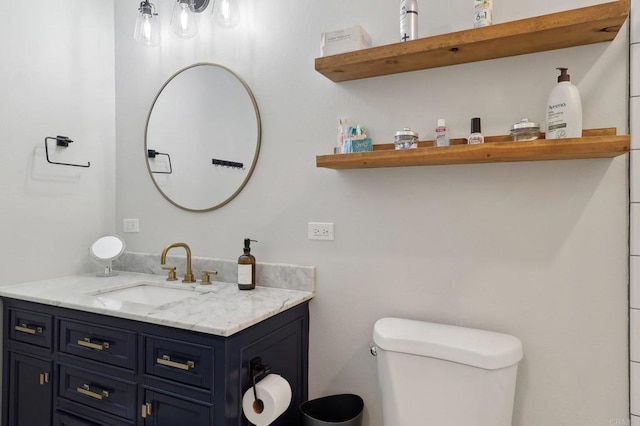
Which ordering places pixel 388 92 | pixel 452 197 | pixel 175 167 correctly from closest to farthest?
pixel 452 197 → pixel 388 92 → pixel 175 167

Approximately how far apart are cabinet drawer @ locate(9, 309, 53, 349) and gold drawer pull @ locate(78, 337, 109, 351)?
0.23m

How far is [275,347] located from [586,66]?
1.62m

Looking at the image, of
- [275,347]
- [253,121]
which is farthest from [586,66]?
[275,347]

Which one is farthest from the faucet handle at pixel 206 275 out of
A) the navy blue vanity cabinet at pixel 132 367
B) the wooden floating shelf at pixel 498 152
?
the wooden floating shelf at pixel 498 152

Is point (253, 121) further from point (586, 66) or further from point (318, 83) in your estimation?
point (586, 66)

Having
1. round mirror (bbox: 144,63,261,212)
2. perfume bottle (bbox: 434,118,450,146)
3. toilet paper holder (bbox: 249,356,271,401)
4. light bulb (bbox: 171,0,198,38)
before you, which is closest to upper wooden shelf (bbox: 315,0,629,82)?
perfume bottle (bbox: 434,118,450,146)

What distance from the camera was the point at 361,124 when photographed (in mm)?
1713

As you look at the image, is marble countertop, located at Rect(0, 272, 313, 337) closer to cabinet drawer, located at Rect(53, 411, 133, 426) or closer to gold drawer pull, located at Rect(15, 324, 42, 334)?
gold drawer pull, located at Rect(15, 324, 42, 334)

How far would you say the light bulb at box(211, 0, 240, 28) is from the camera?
195 centimetres

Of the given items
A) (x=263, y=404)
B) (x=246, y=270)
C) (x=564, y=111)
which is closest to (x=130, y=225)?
(x=246, y=270)

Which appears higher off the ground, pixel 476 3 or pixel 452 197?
pixel 476 3

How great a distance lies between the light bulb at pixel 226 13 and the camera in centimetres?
195

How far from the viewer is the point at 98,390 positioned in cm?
153

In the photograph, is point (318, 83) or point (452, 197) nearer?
point (452, 197)
